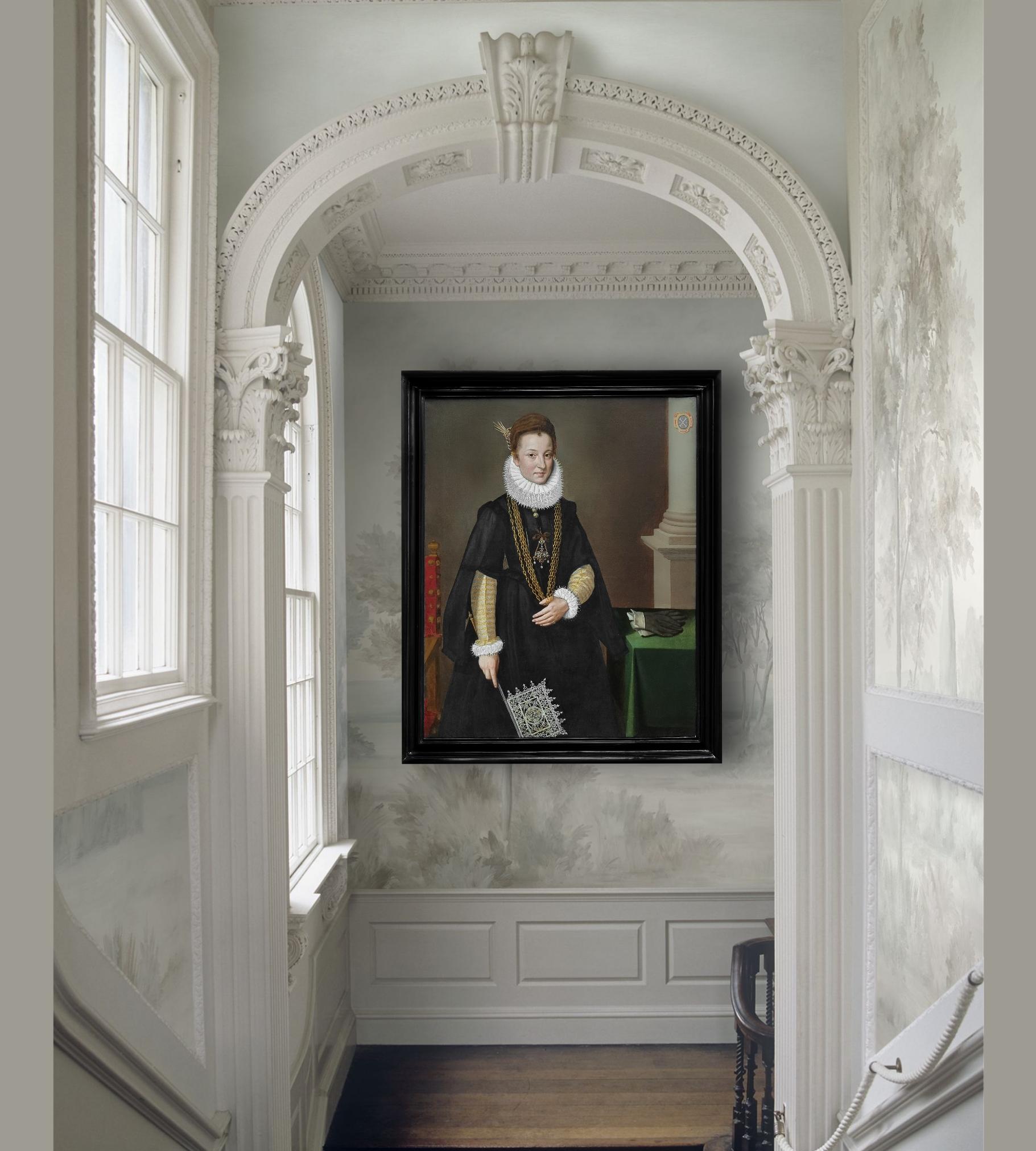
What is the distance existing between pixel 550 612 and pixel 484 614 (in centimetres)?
33

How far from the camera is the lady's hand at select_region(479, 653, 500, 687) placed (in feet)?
15.5

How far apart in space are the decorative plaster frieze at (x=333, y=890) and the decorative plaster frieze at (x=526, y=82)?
2.85 metres

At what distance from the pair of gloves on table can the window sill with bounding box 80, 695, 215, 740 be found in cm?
251

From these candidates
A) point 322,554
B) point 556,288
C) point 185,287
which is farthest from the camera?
point 556,288

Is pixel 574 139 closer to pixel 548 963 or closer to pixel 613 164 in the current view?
pixel 613 164

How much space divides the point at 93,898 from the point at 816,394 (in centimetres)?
224

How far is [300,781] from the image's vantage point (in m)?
4.11

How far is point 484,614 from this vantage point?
4742 millimetres

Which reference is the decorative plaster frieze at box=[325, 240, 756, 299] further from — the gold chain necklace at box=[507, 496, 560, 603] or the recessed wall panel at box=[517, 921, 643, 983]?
the recessed wall panel at box=[517, 921, 643, 983]

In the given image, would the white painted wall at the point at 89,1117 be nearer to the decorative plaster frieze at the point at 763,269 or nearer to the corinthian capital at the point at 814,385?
the corinthian capital at the point at 814,385

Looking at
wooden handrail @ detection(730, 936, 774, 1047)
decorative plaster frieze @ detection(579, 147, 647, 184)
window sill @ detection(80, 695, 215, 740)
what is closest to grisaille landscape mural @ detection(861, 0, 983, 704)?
decorative plaster frieze @ detection(579, 147, 647, 184)

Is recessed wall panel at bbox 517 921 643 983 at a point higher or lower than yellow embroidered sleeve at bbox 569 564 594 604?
lower

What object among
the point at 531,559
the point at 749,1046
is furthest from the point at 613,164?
the point at 749,1046

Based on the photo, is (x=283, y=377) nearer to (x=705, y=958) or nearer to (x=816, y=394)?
(x=816, y=394)
